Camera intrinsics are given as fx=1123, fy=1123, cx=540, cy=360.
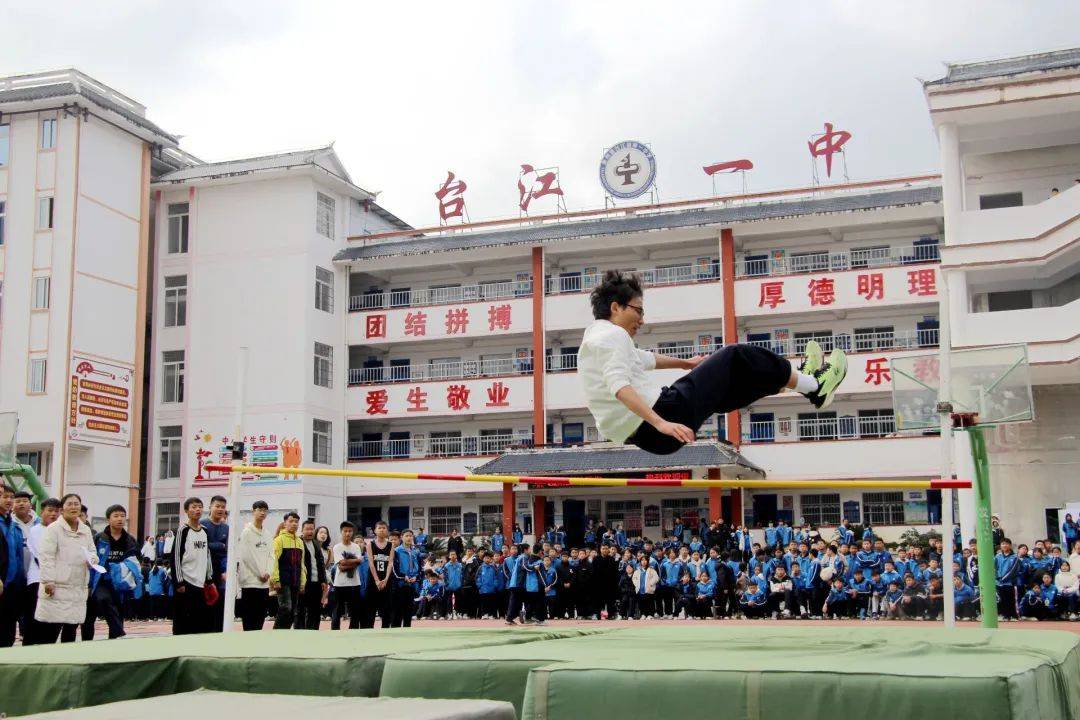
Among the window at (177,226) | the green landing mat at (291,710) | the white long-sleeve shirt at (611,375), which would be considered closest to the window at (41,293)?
the window at (177,226)

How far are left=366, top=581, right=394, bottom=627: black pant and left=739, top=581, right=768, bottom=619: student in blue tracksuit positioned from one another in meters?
8.59

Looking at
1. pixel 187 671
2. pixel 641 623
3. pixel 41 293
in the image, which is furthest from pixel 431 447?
pixel 187 671

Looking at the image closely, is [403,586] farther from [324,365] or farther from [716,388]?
[324,365]

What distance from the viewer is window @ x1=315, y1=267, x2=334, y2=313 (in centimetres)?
3525

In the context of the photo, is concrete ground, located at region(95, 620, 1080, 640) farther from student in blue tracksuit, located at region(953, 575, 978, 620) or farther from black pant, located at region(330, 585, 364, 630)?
black pant, located at region(330, 585, 364, 630)

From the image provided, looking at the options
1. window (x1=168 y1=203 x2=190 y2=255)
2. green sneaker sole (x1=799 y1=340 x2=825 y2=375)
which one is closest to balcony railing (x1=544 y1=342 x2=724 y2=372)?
window (x1=168 y1=203 x2=190 y2=255)

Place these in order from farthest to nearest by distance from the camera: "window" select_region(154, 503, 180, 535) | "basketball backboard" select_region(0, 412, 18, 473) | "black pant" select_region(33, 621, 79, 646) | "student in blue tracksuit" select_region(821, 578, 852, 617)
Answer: "window" select_region(154, 503, 180, 535) → "student in blue tracksuit" select_region(821, 578, 852, 617) → "basketball backboard" select_region(0, 412, 18, 473) → "black pant" select_region(33, 621, 79, 646)

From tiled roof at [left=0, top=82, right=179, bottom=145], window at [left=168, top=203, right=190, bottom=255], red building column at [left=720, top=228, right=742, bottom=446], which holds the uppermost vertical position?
tiled roof at [left=0, top=82, right=179, bottom=145]

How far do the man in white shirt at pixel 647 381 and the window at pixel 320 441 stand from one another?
28.8 m

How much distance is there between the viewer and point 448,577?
77.3ft

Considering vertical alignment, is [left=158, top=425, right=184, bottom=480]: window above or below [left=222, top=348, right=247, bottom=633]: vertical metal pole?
above

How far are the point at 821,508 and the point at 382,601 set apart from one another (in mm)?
20986

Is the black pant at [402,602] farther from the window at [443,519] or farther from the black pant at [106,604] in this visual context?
the window at [443,519]

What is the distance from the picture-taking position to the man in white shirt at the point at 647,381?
20.7 ft
